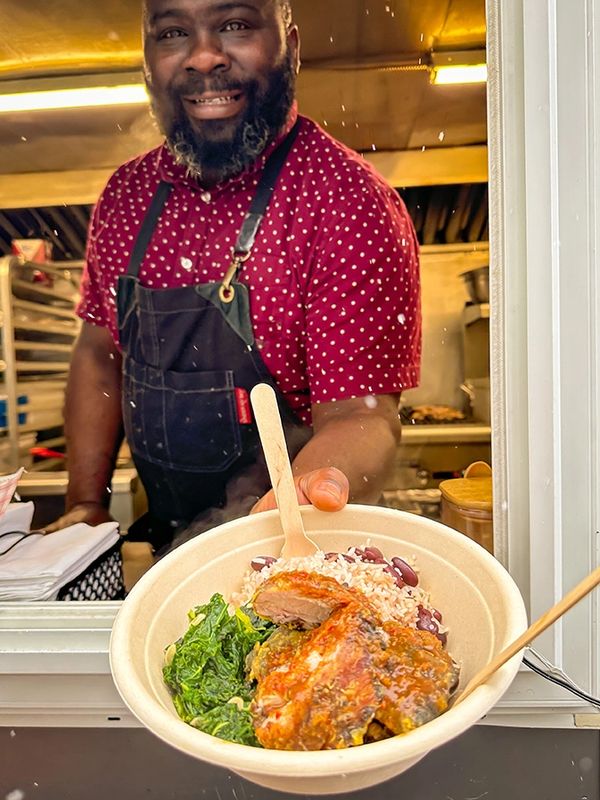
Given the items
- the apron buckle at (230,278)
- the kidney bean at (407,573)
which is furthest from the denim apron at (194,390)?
the kidney bean at (407,573)

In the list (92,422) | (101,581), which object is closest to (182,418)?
(92,422)

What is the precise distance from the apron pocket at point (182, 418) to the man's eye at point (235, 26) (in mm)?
819

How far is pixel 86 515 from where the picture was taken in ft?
5.63

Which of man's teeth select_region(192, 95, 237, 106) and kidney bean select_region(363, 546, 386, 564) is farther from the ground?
man's teeth select_region(192, 95, 237, 106)

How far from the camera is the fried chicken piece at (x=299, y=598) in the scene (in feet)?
2.72

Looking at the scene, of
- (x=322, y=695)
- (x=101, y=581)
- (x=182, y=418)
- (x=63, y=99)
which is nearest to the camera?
(x=322, y=695)

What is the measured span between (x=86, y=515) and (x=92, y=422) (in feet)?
0.87

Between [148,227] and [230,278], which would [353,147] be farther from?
[148,227]

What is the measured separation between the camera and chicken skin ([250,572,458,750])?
2.36 ft

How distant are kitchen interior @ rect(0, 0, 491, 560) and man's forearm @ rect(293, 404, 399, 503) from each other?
0.05m

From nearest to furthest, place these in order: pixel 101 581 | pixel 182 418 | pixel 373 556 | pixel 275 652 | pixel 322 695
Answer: pixel 322 695
pixel 275 652
pixel 373 556
pixel 101 581
pixel 182 418

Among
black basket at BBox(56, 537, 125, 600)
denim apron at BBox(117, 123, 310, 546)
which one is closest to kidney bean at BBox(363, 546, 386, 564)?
denim apron at BBox(117, 123, 310, 546)

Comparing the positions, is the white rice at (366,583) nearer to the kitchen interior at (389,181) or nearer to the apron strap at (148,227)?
the kitchen interior at (389,181)

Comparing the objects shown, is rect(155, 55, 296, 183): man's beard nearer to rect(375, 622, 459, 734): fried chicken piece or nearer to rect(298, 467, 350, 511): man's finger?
rect(298, 467, 350, 511): man's finger
